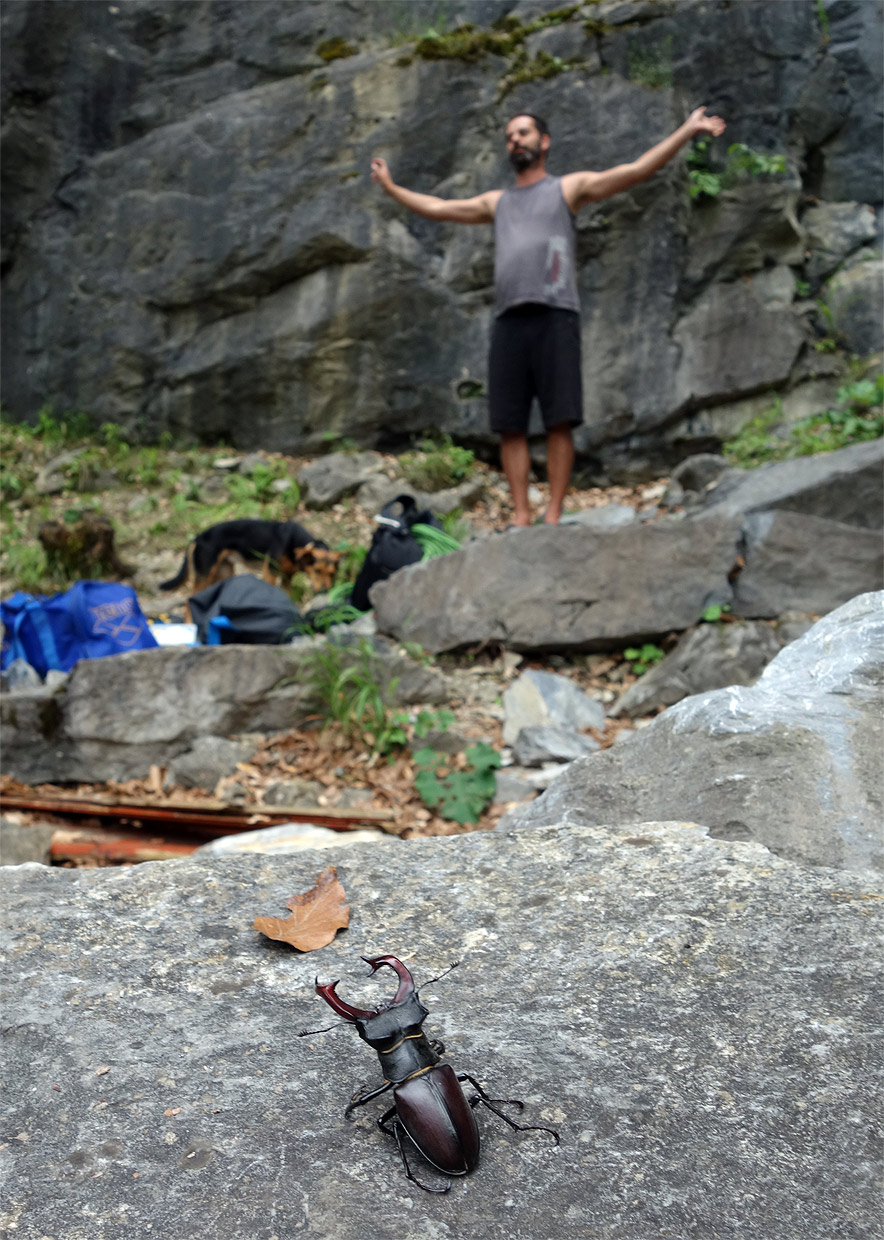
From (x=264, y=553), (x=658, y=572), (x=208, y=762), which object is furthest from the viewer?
(x=264, y=553)

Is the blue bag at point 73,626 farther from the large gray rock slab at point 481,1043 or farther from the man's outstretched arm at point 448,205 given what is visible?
the large gray rock slab at point 481,1043

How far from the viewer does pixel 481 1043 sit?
1.17 m

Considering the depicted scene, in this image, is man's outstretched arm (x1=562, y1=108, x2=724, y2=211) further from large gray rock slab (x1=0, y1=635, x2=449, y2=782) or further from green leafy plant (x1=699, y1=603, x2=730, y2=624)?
large gray rock slab (x1=0, y1=635, x2=449, y2=782)

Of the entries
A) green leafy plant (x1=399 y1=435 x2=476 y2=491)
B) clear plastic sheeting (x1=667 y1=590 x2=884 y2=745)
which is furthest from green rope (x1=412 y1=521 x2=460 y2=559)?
clear plastic sheeting (x1=667 y1=590 x2=884 y2=745)

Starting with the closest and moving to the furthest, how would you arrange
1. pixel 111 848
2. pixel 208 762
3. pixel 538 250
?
pixel 111 848 < pixel 208 762 < pixel 538 250

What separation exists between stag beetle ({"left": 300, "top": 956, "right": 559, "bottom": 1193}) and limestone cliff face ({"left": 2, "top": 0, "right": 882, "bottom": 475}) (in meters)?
7.86

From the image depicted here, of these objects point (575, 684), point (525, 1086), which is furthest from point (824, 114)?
point (525, 1086)

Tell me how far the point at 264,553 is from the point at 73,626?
5.32 feet

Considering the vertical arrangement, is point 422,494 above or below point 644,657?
above

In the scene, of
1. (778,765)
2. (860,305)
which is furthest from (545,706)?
(860,305)

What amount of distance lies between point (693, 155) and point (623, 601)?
5.56 metres

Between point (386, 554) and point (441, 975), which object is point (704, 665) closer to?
point (386, 554)

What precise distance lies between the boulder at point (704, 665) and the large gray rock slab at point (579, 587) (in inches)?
8.3

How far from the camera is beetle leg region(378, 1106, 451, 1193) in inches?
37.3
